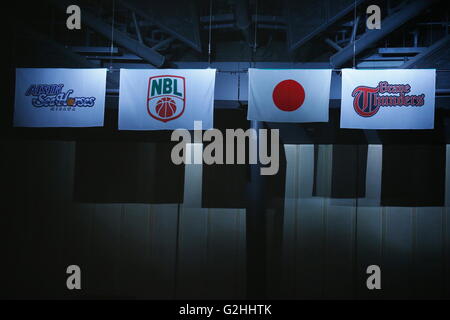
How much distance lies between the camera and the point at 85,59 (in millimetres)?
7578

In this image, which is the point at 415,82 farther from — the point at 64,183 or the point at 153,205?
the point at 64,183

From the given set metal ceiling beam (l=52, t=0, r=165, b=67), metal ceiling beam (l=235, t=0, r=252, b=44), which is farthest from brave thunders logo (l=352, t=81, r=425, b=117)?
metal ceiling beam (l=52, t=0, r=165, b=67)

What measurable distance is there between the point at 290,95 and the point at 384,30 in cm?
268

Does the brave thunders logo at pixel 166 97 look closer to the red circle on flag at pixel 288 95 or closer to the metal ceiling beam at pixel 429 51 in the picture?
the red circle on flag at pixel 288 95

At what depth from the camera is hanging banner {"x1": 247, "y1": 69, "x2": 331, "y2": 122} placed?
6.09 meters

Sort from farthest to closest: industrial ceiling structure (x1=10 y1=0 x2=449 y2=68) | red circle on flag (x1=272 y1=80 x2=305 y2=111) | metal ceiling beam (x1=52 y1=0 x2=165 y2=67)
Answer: metal ceiling beam (x1=52 y1=0 x2=165 y2=67) < industrial ceiling structure (x1=10 y1=0 x2=449 y2=68) < red circle on flag (x1=272 y1=80 x2=305 y2=111)

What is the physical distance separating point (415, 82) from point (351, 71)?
115cm

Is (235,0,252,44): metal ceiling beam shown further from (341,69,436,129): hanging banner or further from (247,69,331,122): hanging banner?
(341,69,436,129): hanging banner

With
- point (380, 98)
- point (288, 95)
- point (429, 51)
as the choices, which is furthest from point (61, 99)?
point (429, 51)

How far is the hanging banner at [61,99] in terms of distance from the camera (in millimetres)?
6340

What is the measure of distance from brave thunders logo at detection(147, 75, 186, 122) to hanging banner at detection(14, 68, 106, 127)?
959 mm

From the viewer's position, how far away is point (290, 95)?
611 cm

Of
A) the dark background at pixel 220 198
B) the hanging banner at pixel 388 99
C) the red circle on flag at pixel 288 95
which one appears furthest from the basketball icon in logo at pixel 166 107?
the hanging banner at pixel 388 99

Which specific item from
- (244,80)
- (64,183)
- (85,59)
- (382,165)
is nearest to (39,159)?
(64,183)
